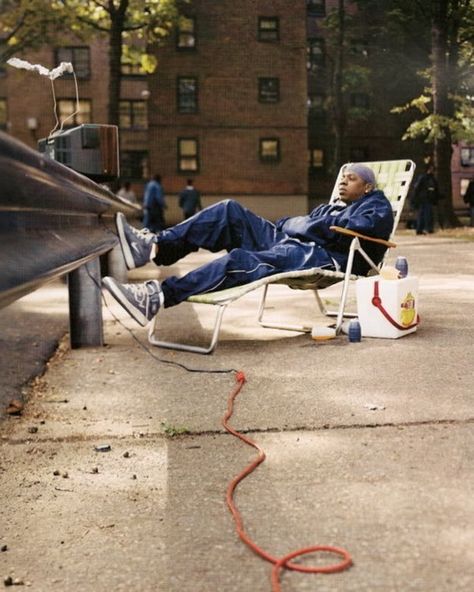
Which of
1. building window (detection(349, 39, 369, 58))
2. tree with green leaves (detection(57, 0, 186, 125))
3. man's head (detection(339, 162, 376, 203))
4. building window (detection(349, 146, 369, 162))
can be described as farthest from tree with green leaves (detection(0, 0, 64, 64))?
building window (detection(349, 146, 369, 162))

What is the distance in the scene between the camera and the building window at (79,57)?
129ft

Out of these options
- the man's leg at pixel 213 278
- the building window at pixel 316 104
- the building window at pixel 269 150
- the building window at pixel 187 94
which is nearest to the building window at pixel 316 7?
the building window at pixel 316 104

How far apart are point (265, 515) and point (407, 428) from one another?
0.95 metres

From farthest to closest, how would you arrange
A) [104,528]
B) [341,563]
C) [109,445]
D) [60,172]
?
[109,445] → [60,172] → [104,528] → [341,563]

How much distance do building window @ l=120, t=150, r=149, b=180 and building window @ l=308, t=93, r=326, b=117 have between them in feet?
27.1

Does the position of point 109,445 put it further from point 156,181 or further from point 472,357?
point 156,181

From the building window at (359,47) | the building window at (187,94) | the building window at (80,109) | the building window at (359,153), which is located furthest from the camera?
the building window at (359,153)

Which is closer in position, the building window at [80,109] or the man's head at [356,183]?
the man's head at [356,183]

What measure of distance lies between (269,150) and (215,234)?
33.3 metres

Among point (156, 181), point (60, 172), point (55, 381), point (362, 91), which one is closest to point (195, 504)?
point (60, 172)

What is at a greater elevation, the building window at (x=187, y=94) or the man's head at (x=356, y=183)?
the building window at (x=187, y=94)

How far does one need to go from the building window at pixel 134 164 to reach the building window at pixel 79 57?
12.9ft

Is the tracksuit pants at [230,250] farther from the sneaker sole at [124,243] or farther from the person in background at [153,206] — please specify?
the person in background at [153,206]

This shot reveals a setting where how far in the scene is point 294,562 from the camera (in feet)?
6.44
